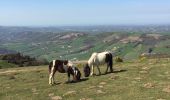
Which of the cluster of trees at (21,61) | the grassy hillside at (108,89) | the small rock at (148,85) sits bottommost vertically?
the cluster of trees at (21,61)

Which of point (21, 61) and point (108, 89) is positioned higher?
point (108, 89)

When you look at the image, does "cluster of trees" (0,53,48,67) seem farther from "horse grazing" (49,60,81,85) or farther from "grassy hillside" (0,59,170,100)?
"grassy hillside" (0,59,170,100)

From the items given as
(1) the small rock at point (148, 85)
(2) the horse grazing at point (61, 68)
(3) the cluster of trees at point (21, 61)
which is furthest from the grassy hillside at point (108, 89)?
(3) the cluster of trees at point (21, 61)

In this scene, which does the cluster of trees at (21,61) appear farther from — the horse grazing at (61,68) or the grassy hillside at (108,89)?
the grassy hillside at (108,89)

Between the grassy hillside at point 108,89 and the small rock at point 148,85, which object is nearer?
the grassy hillside at point 108,89

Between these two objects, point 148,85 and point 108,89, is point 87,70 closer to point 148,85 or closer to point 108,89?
point 108,89

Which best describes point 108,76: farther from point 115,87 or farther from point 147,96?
point 147,96

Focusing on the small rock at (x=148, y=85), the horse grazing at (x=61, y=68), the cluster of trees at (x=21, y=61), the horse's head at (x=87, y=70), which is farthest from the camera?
the cluster of trees at (x=21, y=61)

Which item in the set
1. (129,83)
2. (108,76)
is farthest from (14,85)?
(129,83)

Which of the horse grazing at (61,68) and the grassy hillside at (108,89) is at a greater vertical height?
the horse grazing at (61,68)

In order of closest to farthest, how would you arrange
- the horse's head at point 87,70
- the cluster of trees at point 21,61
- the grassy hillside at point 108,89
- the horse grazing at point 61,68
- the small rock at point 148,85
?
the grassy hillside at point 108,89 < the small rock at point 148,85 < the horse grazing at point 61,68 < the horse's head at point 87,70 < the cluster of trees at point 21,61

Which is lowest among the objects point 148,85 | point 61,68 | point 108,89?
point 108,89

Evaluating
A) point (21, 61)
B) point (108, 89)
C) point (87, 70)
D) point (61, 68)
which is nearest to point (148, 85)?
point (108, 89)

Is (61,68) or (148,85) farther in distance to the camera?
(61,68)
